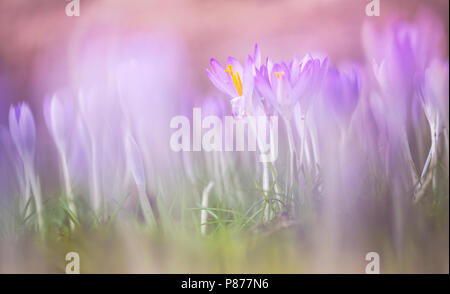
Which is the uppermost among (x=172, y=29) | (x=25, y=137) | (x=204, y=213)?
(x=172, y=29)

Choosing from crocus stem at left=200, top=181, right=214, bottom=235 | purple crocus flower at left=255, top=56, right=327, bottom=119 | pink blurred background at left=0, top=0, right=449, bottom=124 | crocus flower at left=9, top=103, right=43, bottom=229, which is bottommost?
crocus stem at left=200, top=181, right=214, bottom=235

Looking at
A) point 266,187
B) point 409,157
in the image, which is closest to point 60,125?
point 266,187

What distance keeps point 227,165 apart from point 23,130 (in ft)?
1.19

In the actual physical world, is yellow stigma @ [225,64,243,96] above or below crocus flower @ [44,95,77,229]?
above

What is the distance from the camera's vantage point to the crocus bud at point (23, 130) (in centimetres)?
66

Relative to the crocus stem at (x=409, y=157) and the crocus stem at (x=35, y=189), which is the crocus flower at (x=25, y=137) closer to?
the crocus stem at (x=35, y=189)

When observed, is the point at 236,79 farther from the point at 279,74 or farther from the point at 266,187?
the point at 266,187

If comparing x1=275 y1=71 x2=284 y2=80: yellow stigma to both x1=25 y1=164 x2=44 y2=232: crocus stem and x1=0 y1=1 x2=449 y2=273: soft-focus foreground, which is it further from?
x1=25 y1=164 x2=44 y2=232: crocus stem

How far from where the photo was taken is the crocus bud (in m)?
0.66

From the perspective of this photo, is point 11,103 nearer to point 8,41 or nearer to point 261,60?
point 8,41

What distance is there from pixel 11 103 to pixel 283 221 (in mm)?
520

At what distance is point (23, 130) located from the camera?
66cm

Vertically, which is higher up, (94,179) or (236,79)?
(236,79)

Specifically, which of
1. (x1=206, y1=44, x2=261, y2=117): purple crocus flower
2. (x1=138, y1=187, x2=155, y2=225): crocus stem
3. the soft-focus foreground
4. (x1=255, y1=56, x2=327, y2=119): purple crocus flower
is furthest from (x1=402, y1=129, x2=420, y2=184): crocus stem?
(x1=138, y1=187, x2=155, y2=225): crocus stem
